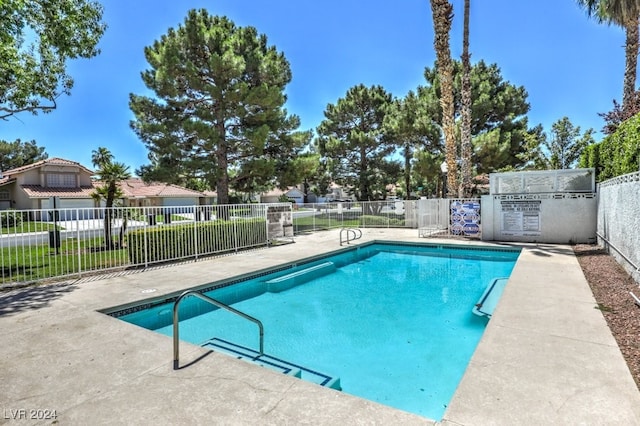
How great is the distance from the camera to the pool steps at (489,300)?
6.46m

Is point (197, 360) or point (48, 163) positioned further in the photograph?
point (48, 163)

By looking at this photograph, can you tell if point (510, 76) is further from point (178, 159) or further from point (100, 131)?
Answer: point (100, 131)

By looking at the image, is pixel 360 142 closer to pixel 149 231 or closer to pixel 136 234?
pixel 149 231

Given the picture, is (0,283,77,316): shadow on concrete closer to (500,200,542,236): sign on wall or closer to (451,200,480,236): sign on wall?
(451,200,480,236): sign on wall

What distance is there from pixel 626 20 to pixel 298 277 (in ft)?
54.6

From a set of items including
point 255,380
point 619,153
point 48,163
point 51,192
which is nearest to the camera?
point 255,380

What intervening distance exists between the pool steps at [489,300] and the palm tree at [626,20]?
12.7m

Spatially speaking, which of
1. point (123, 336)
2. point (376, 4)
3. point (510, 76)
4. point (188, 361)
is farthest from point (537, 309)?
point (510, 76)

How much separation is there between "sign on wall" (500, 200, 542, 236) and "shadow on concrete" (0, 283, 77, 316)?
47.0 ft

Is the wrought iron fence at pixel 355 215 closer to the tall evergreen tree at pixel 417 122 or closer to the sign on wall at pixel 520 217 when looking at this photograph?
the tall evergreen tree at pixel 417 122

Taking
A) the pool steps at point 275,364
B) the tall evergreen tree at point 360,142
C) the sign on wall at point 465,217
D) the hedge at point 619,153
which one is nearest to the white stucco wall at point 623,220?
the hedge at point 619,153

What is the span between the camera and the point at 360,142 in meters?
26.8

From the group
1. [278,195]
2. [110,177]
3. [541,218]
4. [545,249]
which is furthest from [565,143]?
[278,195]

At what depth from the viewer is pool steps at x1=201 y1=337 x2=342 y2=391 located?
4211 mm
